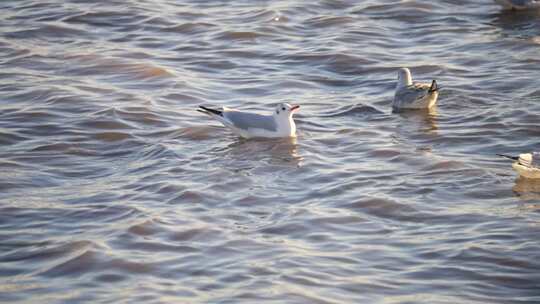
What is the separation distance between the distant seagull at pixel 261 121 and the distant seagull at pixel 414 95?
4.65ft

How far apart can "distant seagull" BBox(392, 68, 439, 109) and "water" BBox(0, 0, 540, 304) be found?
0.15 m

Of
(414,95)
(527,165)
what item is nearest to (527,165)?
(527,165)

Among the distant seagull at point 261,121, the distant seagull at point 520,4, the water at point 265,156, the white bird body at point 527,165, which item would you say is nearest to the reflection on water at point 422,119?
the water at point 265,156

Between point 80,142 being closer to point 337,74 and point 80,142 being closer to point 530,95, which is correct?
point 337,74

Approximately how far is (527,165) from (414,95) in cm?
274

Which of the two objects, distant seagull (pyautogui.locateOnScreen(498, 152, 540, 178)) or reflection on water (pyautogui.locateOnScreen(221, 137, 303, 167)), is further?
reflection on water (pyautogui.locateOnScreen(221, 137, 303, 167))

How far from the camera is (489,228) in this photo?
8633 mm

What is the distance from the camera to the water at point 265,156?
310 inches

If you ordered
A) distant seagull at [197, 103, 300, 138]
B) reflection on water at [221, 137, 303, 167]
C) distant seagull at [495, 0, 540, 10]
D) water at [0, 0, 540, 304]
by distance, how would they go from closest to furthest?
water at [0, 0, 540, 304] → reflection on water at [221, 137, 303, 167] → distant seagull at [197, 103, 300, 138] → distant seagull at [495, 0, 540, 10]

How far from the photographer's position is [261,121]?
1134 cm

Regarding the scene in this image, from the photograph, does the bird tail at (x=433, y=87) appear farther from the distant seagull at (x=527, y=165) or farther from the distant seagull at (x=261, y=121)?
the distant seagull at (x=527, y=165)

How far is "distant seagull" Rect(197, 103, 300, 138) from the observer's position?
11305 mm

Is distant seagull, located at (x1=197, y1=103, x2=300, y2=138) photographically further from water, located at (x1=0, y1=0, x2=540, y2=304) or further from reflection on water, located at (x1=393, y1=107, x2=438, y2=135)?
reflection on water, located at (x1=393, y1=107, x2=438, y2=135)

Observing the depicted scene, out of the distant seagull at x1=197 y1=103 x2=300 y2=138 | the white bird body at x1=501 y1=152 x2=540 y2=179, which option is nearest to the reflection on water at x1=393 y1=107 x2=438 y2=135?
the distant seagull at x1=197 y1=103 x2=300 y2=138
